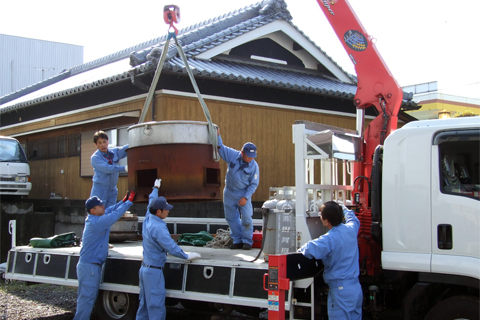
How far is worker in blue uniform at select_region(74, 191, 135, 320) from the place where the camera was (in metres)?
6.31

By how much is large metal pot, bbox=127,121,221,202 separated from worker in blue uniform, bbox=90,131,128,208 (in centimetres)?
97

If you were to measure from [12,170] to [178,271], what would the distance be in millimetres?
10158

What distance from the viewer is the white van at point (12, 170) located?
46.3 feet

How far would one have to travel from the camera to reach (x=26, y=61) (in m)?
31.8

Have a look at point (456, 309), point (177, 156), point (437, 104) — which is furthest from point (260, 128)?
point (437, 104)

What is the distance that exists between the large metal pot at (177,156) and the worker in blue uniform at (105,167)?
97 cm

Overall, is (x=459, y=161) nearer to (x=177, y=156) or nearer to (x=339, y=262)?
(x=339, y=262)

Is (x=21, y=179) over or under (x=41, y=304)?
over

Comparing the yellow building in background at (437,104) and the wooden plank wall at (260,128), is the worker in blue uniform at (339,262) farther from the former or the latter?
the yellow building in background at (437,104)

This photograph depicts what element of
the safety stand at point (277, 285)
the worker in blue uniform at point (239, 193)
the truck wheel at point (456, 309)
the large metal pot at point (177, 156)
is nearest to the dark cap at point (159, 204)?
the large metal pot at point (177, 156)

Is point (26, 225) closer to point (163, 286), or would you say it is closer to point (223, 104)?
point (223, 104)

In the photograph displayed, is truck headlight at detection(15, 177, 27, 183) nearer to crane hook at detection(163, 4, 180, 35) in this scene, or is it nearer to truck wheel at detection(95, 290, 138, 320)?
truck wheel at detection(95, 290, 138, 320)

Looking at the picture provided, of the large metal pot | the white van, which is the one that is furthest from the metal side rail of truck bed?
the white van

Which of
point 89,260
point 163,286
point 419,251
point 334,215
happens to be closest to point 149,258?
point 163,286
